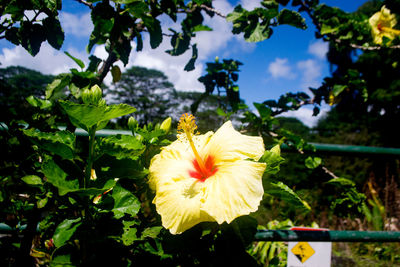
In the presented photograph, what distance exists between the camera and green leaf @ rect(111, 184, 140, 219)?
604 mm

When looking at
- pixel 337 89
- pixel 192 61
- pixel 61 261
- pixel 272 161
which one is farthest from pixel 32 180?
pixel 337 89

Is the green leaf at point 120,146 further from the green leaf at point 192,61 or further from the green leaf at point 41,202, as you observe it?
the green leaf at point 192,61

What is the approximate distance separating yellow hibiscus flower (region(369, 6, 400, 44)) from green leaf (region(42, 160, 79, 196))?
1878 millimetres

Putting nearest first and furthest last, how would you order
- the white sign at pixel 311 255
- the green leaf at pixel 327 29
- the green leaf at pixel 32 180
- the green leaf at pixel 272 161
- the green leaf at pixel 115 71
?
the green leaf at pixel 272 161, the green leaf at pixel 32 180, the white sign at pixel 311 255, the green leaf at pixel 115 71, the green leaf at pixel 327 29

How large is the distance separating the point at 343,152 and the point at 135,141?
1.19 m

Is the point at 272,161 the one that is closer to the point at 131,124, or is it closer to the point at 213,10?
the point at 131,124

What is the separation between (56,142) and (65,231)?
21 centimetres

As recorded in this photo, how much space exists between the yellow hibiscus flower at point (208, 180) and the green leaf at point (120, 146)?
0.28ft

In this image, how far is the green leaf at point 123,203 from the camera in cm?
60

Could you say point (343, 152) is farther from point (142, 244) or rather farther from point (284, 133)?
point (142, 244)

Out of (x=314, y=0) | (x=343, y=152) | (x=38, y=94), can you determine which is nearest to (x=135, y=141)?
(x=38, y=94)

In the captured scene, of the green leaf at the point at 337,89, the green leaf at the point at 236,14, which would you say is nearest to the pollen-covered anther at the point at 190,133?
the green leaf at the point at 236,14

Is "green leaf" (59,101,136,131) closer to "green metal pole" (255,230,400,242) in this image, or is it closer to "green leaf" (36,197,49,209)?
"green leaf" (36,197,49,209)

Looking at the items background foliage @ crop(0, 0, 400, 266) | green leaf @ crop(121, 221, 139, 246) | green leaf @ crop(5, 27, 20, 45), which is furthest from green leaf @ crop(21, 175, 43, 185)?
green leaf @ crop(5, 27, 20, 45)
